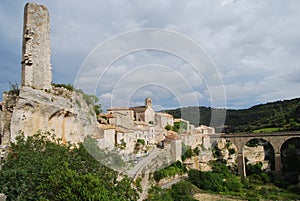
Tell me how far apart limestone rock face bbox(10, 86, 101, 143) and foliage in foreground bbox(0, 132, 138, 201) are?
0.83 metres

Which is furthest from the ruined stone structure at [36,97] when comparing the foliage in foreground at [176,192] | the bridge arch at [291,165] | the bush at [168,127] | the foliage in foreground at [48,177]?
the bridge arch at [291,165]

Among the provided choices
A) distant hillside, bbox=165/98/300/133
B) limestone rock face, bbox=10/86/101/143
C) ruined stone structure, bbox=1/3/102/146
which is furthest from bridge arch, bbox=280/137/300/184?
ruined stone structure, bbox=1/3/102/146

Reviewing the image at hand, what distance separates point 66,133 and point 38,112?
253 centimetres

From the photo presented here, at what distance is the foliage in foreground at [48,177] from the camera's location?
7957 millimetres

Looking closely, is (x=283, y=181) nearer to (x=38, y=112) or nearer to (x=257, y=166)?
(x=257, y=166)

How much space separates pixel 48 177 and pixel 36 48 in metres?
6.48

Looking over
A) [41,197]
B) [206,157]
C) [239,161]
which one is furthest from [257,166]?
[41,197]

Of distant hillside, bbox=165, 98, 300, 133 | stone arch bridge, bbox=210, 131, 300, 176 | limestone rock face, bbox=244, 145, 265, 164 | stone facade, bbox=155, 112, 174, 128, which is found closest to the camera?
stone arch bridge, bbox=210, 131, 300, 176

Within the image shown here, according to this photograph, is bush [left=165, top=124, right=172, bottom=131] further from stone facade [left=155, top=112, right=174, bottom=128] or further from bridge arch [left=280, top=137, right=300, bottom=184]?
bridge arch [left=280, top=137, right=300, bottom=184]

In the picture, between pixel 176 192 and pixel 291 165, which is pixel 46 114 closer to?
pixel 176 192

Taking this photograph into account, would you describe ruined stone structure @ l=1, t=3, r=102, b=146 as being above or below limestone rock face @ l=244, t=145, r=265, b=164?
above

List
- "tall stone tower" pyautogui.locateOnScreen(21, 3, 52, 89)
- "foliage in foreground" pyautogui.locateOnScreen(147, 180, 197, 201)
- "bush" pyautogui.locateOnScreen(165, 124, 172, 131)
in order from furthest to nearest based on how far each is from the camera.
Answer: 1. "bush" pyautogui.locateOnScreen(165, 124, 172, 131)
2. "foliage in foreground" pyautogui.locateOnScreen(147, 180, 197, 201)
3. "tall stone tower" pyautogui.locateOnScreen(21, 3, 52, 89)

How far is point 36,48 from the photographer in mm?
12047

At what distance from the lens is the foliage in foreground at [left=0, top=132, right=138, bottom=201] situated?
7.96 metres
